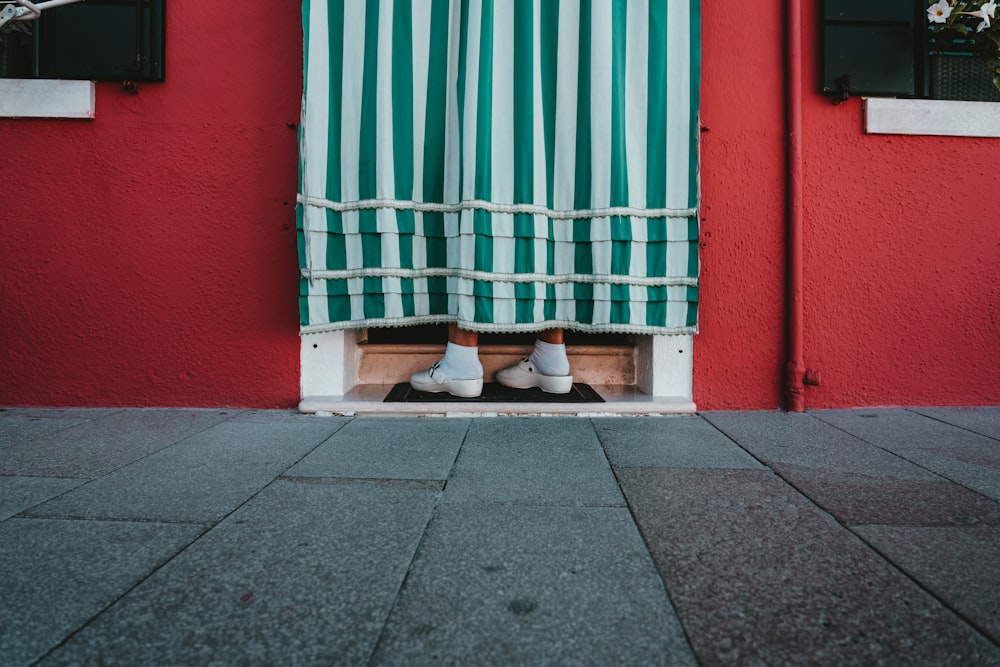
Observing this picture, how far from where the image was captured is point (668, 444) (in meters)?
1.79

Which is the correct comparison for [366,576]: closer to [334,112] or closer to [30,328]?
[334,112]

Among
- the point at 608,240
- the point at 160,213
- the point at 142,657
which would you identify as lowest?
the point at 142,657

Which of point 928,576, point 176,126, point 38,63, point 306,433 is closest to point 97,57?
point 38,63

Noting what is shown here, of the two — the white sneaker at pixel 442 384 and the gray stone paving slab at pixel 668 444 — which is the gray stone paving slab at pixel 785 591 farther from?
the white sneaker at pixel 442 384

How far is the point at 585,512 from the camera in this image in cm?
120

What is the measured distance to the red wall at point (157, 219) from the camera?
2.24m

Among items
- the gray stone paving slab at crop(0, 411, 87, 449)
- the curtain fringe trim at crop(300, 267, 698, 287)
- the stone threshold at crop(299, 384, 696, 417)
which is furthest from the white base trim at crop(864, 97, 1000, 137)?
the gray stone paving slab at crop(0, 411, 87, 449)

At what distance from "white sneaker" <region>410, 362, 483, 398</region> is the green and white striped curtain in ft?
0.93

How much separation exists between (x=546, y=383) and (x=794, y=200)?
1.42m

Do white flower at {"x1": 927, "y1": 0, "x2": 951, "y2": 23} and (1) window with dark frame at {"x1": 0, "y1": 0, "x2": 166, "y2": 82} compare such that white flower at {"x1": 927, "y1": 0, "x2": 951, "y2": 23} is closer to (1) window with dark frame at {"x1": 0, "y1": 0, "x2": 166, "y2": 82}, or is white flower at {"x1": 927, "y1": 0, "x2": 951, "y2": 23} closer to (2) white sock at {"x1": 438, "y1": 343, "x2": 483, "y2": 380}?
(2) white sock at {"x1": 438, "y1": 343, "x2": 483, "y2": 380}

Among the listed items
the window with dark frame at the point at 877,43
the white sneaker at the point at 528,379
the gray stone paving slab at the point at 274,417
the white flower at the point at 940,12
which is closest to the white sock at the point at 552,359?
the white sneaker at the point at 528,379

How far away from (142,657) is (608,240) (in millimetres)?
1971

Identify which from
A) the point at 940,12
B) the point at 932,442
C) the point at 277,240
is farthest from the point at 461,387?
the point at 940,12

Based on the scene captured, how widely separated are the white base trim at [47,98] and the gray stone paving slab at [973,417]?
158 inches
